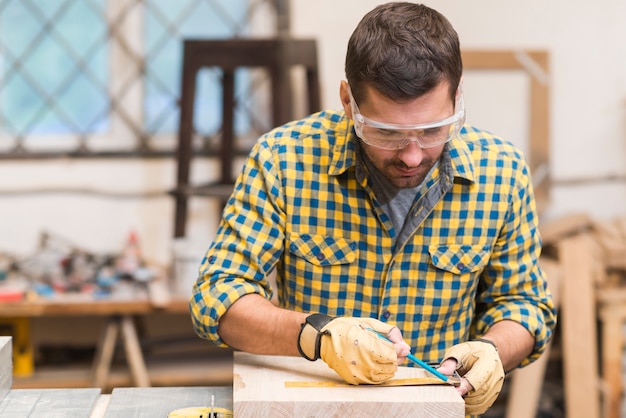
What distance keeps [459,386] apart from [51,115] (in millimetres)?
2755

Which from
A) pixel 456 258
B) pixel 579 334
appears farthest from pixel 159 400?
pixel 579 334

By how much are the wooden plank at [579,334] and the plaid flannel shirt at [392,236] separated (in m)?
1.69

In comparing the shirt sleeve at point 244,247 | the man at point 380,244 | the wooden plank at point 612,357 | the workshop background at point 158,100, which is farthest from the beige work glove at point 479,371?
the workshop background at point 158,100

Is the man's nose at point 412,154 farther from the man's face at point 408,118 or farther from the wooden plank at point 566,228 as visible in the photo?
the wooden plank at point 566,228

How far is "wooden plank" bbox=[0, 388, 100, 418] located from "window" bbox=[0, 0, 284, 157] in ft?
7.00

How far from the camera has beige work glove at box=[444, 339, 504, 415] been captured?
5.48 ft

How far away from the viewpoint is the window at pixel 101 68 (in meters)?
3.80

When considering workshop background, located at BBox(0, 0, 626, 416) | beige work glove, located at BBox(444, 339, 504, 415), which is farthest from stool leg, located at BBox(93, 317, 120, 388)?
beige work glove, located at BBox(444, 339, 504, 415)

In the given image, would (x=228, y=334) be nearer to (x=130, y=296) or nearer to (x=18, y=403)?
(x=18, y=403)

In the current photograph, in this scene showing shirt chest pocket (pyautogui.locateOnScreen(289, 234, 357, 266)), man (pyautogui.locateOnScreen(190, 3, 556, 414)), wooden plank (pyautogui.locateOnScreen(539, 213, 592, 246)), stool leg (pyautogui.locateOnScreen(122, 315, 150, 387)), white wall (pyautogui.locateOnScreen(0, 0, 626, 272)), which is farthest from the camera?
white wall (pyautogui.locateOnScreen(0, 0, 626, 272))

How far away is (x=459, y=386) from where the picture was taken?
65.0 inches

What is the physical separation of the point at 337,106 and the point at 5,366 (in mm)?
2331

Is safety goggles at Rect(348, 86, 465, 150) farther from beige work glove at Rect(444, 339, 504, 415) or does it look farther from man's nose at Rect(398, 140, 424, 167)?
beige work glove at Rect(444, 339, 504, 415)

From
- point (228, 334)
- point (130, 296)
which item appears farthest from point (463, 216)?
point (130, 296)
